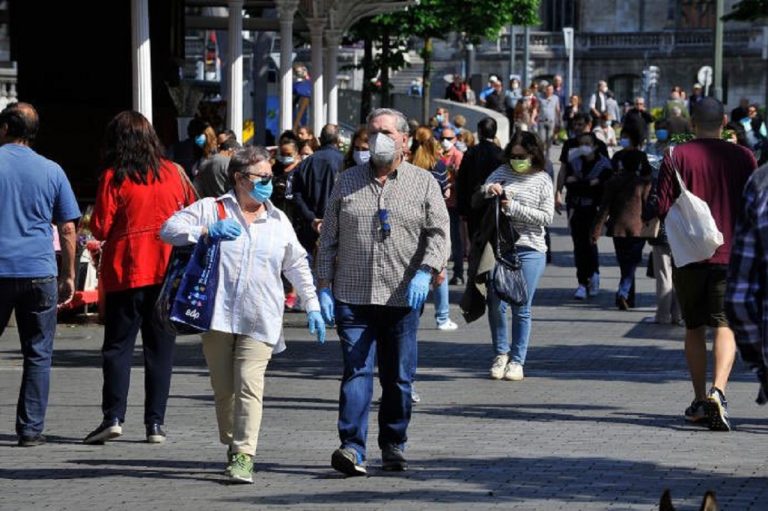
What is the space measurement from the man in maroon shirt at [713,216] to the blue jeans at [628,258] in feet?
25.2

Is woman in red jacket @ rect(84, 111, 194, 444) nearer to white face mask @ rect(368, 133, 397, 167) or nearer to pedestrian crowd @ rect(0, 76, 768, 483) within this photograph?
pedestrian crowd @ rect(0, 76, 768, 483)

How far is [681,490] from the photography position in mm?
8719

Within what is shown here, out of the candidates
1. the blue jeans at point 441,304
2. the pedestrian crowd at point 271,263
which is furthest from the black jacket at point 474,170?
the pedestrian crowd at point 271,263

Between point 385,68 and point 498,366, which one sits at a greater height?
point 385,68

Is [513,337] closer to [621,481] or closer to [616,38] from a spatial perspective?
[621,481]

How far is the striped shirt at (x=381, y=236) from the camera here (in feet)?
30.6

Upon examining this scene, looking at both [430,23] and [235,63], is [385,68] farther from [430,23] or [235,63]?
[235,63]

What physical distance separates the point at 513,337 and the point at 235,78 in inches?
335

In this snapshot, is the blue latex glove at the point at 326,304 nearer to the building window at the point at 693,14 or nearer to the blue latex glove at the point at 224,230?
the blue latex glove at the point at 224,230

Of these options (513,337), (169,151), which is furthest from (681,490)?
(169,151)

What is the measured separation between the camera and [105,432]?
10266mm

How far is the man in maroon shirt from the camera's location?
10914mm

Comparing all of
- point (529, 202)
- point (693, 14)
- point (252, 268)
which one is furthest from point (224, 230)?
point (693, 14)

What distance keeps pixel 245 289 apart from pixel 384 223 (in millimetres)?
775
